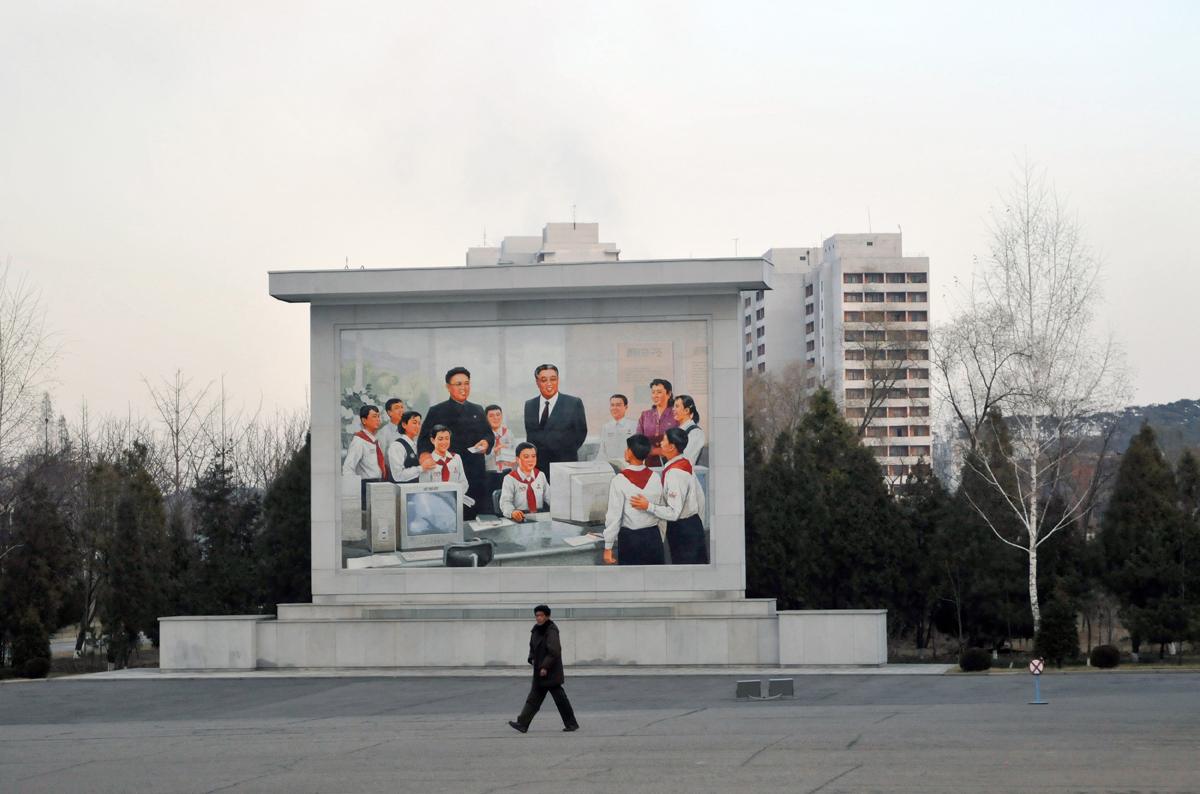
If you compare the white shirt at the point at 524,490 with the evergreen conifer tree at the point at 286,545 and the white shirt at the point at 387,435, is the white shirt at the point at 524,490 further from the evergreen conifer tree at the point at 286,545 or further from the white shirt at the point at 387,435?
the evergreen conifer tree at the point at 286,545

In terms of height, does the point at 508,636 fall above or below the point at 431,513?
below

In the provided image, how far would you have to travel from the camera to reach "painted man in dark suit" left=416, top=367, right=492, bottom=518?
35.2m

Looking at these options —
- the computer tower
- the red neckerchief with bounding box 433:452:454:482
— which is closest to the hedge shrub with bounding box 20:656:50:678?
the computer tower

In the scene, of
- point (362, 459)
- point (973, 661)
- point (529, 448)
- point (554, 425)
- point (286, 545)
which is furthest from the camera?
point (286, 545)

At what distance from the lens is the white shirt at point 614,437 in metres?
34.9

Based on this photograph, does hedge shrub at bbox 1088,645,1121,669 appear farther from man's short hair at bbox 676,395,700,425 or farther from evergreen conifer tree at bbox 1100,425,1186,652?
man's short hair at bbox 676,395,700,425

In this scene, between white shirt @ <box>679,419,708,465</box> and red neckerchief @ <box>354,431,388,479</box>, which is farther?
red neckerchief @ <box>354,431,388,479</box>

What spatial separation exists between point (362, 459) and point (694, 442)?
8679 millimetres

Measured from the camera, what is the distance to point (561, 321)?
119 ft

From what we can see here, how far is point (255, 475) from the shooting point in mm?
67125

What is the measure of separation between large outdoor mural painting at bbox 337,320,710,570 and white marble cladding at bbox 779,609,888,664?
9.15 feet

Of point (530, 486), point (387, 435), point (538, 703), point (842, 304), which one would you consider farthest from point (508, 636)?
point (842, 304)

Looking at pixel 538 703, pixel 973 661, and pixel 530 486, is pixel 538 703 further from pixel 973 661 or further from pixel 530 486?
pixel 973 661

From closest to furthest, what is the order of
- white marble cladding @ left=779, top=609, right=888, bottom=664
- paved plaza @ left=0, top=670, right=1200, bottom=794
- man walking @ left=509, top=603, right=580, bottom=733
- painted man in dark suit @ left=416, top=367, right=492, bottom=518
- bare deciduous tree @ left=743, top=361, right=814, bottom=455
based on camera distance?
paved plaza @ left=0, top=670, right=1200, bottom=794 < man walking @ left=509, top=603, right=580, bottom=733 < white marble cladding @ left=779, top=609, right=888, bottom=664 < painted man in dark suit @ left=416, top=367, right=492, bottom=518 < bare deciduous tree @ left=743, top=361, right=814, bottom=455
